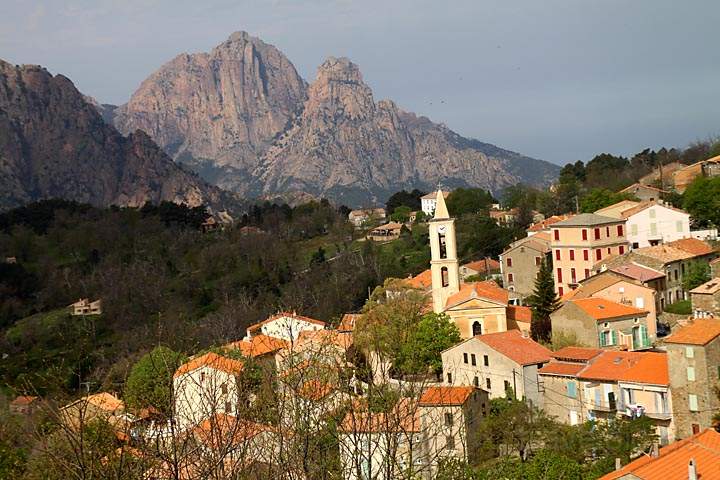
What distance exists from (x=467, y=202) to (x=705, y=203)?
3266 centimetres

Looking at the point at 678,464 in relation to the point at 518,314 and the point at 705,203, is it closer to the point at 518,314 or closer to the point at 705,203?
the point at 518,314

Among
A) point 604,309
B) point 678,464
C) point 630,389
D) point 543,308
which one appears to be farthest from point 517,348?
point 678,464

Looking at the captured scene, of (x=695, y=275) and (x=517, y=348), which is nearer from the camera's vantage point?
(x=517, y=348)

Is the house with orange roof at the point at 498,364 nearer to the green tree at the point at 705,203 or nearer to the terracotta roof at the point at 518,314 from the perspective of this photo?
the terracotta roof at the point at 518,314

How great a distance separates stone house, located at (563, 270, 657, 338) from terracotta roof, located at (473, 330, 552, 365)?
475 centimetres

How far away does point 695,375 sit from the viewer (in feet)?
81.0

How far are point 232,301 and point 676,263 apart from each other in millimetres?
39167

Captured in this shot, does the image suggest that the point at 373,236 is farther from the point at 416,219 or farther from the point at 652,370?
the point at 652,370

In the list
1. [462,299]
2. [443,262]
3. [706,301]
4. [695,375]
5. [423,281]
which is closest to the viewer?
[695,375]

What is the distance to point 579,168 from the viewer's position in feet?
262

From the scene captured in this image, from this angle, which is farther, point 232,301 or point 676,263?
point 232,301

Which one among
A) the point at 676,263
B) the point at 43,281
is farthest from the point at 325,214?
the point at 676,263

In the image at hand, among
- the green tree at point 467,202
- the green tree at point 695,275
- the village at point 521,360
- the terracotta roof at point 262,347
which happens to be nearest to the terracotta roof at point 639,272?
the village at point 521,360

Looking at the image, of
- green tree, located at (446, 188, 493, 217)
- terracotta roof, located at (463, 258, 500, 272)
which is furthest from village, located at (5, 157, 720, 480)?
green tree, located at (446, 188, 493, 217)
